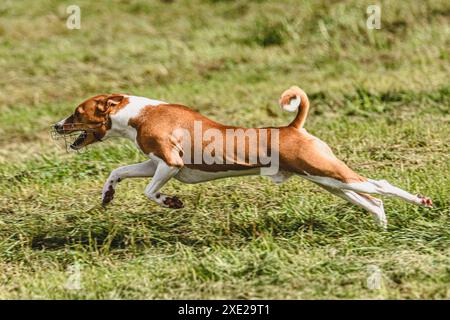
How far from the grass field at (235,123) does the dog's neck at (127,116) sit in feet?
2.46

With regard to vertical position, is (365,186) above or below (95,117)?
below

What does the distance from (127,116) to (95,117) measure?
0.25 m

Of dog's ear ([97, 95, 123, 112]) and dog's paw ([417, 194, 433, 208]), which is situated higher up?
dog's ear ([97, 95, 123, 112])

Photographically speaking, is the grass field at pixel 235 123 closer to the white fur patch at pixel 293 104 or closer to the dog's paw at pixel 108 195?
the dog's paw at pixel 108 195

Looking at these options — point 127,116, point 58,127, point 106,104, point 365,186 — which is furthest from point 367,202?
point 58,127

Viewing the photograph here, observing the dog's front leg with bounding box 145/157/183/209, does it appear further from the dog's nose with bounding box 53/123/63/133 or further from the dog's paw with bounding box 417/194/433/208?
the dog's paw with bounding box 417/194/433/208

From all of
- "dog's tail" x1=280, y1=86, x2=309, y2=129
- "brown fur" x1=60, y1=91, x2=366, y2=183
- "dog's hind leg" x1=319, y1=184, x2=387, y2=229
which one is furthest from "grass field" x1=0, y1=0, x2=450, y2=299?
"dog's tail" x1=280, y1=86, x2=309, y2=129

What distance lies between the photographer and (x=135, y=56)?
13984mm

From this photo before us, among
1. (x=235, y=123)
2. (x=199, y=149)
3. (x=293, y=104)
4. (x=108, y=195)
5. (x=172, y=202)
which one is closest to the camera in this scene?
(x=293, y=104)

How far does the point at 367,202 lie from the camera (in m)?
7.25

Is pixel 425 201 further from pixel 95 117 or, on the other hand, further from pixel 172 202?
pixel 95 117

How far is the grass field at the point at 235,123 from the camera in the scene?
6738 millimetres

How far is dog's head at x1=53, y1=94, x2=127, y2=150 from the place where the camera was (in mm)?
7273
